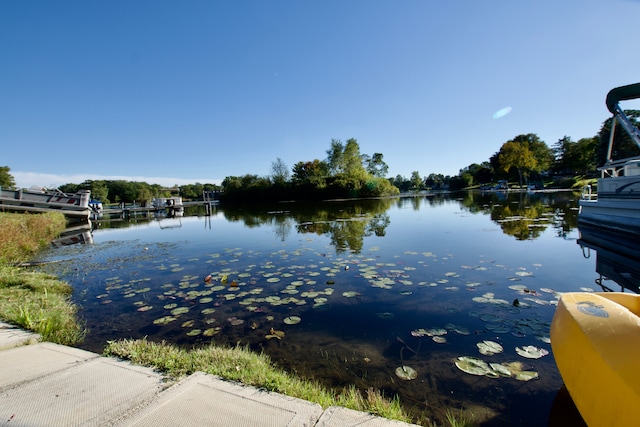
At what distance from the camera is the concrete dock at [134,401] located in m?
1.76

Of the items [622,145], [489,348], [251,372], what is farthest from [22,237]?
[622,145]

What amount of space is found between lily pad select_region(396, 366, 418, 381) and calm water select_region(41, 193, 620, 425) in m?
0.04

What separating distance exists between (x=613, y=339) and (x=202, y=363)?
3144 millimetres

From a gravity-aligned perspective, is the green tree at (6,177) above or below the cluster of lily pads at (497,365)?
above

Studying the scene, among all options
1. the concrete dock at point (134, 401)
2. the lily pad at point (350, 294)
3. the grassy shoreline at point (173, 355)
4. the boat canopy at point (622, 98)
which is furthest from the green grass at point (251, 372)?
the boat canopy at point (622, 98)

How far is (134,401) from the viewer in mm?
1969

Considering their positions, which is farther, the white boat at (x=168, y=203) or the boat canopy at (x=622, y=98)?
the white boat at (x=168, y=203)

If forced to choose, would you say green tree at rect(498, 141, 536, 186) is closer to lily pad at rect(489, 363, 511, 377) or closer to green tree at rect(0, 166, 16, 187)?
lily pad at rect(489, 363, 511, 377)

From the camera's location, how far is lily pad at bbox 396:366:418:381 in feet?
8.85

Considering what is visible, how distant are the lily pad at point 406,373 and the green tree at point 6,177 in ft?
233

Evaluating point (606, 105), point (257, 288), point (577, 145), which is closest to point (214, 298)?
point (257, 288)

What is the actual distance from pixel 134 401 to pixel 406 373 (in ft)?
7.82

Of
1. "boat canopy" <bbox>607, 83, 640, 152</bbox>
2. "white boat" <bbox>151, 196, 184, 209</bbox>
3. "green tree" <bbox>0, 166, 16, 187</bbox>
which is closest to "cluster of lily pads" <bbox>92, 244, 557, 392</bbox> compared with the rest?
"boat canopy" <bbox>607, 83, 640, 152</bbox>

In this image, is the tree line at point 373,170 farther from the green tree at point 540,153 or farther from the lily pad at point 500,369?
the lily pad at point 500,369
